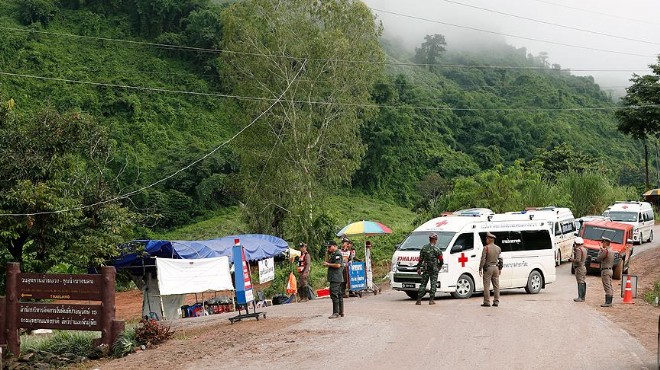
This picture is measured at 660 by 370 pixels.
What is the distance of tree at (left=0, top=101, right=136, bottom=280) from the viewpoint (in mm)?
21453

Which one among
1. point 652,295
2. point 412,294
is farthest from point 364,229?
point 652,295

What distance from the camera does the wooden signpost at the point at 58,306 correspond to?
16781 mm

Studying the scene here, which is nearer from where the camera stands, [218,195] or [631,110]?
[631,110]

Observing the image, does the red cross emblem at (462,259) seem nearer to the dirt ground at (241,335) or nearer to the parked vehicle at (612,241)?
the dirt ground at (241,335)

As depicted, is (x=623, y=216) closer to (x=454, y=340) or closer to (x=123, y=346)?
(x=454, y=340)

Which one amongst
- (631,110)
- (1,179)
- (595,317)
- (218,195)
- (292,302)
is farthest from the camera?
(218,195)

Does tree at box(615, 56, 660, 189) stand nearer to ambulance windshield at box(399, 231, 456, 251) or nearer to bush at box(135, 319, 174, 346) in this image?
ambulance windshield at box(399, 231, 456, 251)

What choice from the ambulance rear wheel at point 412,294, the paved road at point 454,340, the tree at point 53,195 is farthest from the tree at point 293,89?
the paved road at point 454,340

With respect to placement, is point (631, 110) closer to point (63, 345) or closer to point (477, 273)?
point (477, 273)

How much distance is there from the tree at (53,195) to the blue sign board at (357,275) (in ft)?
24.8

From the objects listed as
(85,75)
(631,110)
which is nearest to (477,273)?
(631,110)

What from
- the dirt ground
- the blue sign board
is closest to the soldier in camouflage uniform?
the dirt ground

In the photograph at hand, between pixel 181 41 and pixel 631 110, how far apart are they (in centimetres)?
6253

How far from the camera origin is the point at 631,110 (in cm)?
3684
